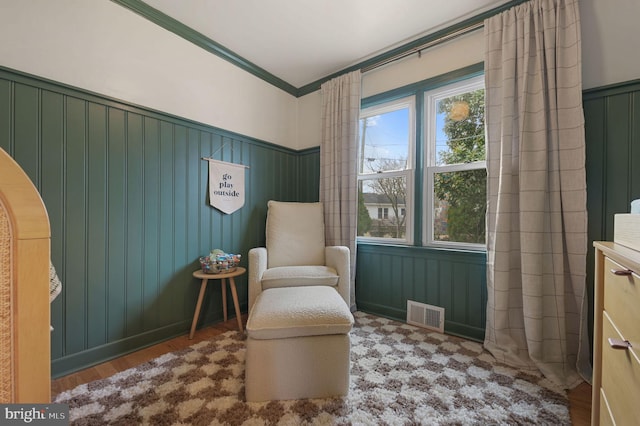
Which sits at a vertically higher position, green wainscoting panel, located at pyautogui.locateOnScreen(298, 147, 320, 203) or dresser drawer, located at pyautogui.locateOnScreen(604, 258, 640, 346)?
green wainscoting panel, located at pyautogui.locateOnScreen(298, 147, 320, 203)

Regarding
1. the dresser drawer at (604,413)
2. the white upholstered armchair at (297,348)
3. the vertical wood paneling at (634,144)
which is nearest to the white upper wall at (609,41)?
the vertical wood paneling at (634,144)

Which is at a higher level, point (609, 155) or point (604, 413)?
point (609, 155)

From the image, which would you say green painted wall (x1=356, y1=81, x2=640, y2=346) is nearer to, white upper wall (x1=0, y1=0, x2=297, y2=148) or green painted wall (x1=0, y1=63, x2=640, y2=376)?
green painted wall (x1=0, y1=63, x2=640, y2=376)

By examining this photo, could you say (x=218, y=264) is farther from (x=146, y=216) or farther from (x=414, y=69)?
(x=414, y=69)

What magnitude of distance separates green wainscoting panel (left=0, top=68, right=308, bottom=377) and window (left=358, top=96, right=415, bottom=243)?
127cm

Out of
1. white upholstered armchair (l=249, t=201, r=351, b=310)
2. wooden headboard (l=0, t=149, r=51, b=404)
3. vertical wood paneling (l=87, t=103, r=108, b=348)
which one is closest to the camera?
wooden headboard (l=0, t=149, r=51, b=404)

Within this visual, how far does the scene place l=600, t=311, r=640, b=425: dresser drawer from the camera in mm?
620

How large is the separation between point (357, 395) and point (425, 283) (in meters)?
Result: 1.11

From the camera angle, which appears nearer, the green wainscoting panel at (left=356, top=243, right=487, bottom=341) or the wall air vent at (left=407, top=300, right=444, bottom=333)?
the green wainscoting panel at (left=356, top=243, right=487, bottom=341)

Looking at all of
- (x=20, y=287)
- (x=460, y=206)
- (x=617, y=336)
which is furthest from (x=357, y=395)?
(x=460, y=206)

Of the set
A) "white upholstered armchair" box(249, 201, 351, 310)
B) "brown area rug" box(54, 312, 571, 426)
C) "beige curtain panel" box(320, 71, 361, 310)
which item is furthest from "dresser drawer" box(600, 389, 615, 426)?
"beige curtain panel" box(320, 71, 361, 310)

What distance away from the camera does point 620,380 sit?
2.30 ft

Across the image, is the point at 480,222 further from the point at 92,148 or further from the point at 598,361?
the point at 92,148

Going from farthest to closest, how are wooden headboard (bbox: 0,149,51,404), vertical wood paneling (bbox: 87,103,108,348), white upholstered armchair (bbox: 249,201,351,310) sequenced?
white upholstered armchair (bbox: 249,201,351,310), vertical wood paneling (bbox: 87,103,108,348), wooden headboard (bbox: 0,149,51,404)
